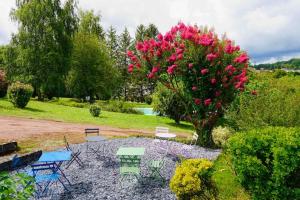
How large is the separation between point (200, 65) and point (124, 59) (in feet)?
172

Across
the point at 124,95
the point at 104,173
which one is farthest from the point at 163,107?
the point at 124,95

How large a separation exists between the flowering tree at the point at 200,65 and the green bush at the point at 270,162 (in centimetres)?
691

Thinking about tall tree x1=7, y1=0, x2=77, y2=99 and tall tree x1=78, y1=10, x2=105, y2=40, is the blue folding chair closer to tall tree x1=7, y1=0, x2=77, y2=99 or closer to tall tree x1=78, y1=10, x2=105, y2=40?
tall tree x1=7, y1=0, x2=77, y2=99

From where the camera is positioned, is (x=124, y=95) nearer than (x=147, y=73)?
No

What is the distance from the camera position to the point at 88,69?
43.7m

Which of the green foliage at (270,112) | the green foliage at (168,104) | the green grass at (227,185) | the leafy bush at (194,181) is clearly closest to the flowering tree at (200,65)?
the green foliage at (270,112)

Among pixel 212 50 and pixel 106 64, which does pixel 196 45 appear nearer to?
pixel 212 50

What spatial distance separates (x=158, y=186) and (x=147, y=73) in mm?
6913

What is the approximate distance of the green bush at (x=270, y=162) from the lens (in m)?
7.02

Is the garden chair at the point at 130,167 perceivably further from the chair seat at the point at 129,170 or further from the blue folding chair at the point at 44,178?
the blue folding chair at the point at 44,178

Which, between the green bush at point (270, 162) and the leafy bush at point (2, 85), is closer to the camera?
the green bush at point (270, 162)

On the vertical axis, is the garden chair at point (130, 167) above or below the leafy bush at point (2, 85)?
below

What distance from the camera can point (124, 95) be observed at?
67.5m

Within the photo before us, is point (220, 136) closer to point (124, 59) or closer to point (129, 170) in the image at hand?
point (129, 170)
